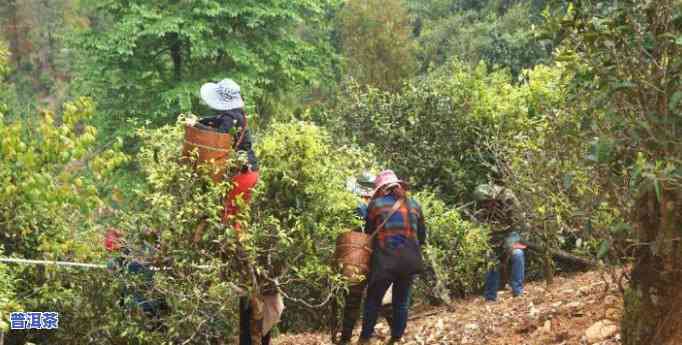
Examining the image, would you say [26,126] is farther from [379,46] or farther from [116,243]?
[379,46]

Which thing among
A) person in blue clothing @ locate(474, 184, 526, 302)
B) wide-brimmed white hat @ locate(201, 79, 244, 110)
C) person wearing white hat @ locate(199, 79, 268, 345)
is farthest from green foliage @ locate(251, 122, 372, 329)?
person in blue clothing @ locate(474, 184, 526, 302)

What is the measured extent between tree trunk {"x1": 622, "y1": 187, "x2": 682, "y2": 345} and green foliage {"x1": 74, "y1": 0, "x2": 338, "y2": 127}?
13.8 m

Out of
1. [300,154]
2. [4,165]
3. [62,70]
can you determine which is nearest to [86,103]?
[4,165]

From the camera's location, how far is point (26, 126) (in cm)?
635

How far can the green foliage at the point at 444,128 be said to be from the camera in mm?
13219

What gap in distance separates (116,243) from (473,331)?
332cm

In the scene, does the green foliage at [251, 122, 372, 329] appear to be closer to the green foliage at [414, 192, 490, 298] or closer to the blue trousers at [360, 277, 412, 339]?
the blue trousers at [360, 277, 412, 339]

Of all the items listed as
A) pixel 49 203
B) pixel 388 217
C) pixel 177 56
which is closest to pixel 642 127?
pixel 388 217

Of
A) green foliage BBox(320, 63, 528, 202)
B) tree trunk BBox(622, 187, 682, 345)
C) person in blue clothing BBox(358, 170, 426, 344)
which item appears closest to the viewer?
tree trunk BBox(622, 187, 682, 345)

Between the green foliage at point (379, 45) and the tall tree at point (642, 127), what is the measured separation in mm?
23765

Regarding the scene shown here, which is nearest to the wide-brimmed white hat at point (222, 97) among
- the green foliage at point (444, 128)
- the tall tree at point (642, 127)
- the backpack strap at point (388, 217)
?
the backpack strap at point (388, 217)

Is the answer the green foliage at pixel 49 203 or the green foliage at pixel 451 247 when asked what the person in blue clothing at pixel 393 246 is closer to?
the green foliage at pixel 49 203

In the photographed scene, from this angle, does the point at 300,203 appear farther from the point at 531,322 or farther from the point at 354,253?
the point at 531,322

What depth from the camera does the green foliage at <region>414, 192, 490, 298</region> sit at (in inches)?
402
